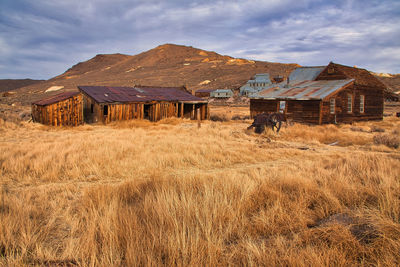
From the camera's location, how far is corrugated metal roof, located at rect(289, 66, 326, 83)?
23.1m

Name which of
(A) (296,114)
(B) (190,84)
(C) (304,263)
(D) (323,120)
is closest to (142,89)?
(A) (296,114)

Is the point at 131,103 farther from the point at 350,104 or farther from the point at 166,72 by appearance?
the point at 166,72

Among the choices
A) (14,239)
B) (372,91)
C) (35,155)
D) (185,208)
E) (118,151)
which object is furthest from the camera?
(372,91)

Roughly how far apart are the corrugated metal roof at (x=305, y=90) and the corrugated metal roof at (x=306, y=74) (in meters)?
0.99

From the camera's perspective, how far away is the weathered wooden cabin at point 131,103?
18625mm

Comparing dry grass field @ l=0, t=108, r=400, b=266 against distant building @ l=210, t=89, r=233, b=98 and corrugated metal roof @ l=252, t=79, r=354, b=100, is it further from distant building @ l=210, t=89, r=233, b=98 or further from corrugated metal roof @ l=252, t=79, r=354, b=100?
distant building @ l=210, t=89, r=233, b=98

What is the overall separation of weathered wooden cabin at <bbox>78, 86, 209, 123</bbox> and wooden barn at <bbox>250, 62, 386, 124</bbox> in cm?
683

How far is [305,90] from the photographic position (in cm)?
2028

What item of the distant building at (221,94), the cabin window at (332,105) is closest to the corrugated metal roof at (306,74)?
the cabin window at (332,105)

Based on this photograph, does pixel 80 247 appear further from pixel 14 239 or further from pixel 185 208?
pixel 185 208

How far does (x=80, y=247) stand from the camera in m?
2.59

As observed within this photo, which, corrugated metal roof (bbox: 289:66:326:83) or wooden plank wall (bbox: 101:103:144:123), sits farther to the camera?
corrugated metal roof (bbox: 289:66:326:83)

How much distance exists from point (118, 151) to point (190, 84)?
A: 79256 mm

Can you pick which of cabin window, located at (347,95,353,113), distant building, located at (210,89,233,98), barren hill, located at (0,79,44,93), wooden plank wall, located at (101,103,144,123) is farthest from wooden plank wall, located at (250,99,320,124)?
barren hill, located at (0,79,44,93)
